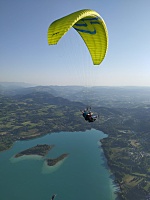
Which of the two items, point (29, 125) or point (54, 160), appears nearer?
point (54, 160)

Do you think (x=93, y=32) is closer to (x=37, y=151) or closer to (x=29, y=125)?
(x=37, y=151)

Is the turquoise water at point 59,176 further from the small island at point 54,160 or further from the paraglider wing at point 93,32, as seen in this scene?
the paraglider wing at point 93,32

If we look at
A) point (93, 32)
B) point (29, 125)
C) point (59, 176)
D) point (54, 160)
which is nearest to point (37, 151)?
point (54, 160)

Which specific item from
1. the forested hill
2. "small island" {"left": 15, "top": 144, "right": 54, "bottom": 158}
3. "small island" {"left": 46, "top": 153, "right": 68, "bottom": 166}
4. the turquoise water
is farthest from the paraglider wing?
the forested hill

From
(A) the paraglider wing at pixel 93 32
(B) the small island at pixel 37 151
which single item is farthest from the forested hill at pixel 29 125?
(A) the paraglider wing at pixel 93 32

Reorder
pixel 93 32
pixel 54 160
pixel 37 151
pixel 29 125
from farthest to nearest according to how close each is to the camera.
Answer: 1. pixel 29 125
2. pixel 37 151
3. pixel 54 160
4. pixel 93 32

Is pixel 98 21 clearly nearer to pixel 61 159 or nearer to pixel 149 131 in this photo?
pixel 61 159

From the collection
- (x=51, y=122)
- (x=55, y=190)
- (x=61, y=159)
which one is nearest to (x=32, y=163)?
(x=61, y=159)

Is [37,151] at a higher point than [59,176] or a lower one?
lower
